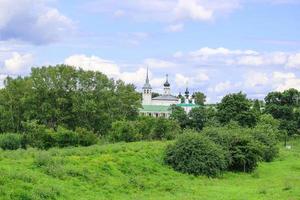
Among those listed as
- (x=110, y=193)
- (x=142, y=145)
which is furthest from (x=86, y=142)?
(x=110, y=193)

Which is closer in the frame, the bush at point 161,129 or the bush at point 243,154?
the bush at point 243,154

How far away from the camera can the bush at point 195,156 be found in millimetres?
41156

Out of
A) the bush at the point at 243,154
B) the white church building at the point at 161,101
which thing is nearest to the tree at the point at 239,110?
the bush at the point at 243,154

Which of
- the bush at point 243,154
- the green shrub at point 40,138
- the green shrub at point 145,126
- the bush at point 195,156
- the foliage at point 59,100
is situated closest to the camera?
the bush at point 195,156

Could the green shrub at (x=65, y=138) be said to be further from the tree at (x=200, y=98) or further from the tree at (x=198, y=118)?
the tree at (x=200, y=98)

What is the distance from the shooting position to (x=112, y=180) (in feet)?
104

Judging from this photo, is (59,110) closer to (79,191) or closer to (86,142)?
(86,142)

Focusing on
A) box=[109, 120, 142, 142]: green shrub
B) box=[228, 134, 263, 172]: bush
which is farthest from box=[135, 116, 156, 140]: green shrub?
box=[228, 134, 263, 172]: bush

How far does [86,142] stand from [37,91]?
65.9 feet

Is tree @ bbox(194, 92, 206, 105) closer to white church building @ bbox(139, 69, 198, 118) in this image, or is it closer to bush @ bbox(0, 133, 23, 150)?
white church building @ bbox(139, 69, 198, 118)

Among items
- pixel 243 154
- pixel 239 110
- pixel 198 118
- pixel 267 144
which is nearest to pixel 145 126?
pixel 239 110

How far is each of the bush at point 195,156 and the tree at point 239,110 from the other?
126 feet

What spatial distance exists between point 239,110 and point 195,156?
137 feet

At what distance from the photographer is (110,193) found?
2942 centimetres
